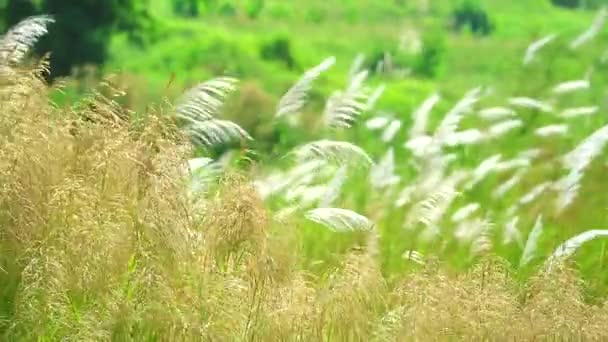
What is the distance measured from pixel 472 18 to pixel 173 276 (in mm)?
12834

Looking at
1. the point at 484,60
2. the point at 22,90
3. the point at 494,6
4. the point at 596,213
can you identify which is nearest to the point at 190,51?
the point at 484,60

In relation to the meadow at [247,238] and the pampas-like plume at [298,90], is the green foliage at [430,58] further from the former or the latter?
the pampas-like plume at [298,90]

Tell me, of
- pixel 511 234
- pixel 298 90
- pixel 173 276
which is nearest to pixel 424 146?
pixel 511 234

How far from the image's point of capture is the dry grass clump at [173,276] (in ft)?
12.0

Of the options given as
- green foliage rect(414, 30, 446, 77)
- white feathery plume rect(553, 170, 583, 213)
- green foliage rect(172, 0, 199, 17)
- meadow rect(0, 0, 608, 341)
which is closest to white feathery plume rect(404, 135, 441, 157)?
meadow rect(0, 0, 608, 341)

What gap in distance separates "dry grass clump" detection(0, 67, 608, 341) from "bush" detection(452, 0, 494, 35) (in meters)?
12.1

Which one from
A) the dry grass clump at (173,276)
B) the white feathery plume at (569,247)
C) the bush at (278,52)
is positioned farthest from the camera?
the bush at (278,52)

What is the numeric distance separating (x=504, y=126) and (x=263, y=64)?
6141 mm

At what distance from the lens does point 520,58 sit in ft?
44.4

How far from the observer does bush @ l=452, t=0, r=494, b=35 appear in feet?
52.1

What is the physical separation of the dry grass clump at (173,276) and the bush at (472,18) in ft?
39.6

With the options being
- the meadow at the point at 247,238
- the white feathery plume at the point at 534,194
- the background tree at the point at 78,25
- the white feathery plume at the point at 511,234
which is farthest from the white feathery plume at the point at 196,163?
the background tree at the point at 78,25

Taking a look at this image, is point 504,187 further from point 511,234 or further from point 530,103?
point 530,103

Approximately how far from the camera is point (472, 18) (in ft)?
52.8
